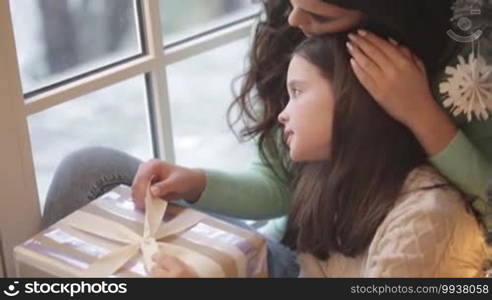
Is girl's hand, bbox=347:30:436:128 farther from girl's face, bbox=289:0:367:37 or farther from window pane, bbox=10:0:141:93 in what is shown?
window pane, bbox=10:0:141:93

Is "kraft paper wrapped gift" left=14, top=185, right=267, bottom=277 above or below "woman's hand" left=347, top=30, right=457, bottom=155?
below

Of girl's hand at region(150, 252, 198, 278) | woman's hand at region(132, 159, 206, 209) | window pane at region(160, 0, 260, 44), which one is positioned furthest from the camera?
window pane at region(160, 0, 260, 44)

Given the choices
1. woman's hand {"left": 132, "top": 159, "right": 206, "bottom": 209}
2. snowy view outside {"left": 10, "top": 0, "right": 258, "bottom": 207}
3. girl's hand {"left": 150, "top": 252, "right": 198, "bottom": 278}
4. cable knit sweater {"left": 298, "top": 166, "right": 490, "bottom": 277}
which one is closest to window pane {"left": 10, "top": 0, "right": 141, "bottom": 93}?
snowy view outside {"left": 10, "top": 0, "right": 258, "bottom": 207}

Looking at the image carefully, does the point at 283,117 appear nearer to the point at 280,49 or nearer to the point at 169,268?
the point at 280,49

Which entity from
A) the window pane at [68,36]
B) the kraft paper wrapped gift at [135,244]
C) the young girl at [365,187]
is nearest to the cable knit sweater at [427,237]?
the young girl at [365,187]

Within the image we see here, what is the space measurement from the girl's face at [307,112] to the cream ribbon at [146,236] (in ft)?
0.41

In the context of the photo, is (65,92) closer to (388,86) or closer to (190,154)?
(190,154)

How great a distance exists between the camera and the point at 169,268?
0.73 m

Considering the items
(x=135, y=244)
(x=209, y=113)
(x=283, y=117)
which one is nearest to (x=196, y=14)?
(x=209, y=113)

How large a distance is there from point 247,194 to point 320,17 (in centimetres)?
22

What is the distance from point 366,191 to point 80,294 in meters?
0.29

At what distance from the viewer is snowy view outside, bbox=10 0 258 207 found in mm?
869

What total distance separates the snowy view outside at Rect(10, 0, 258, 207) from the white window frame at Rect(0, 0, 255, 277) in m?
0.01

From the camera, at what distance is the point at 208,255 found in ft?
2.47
